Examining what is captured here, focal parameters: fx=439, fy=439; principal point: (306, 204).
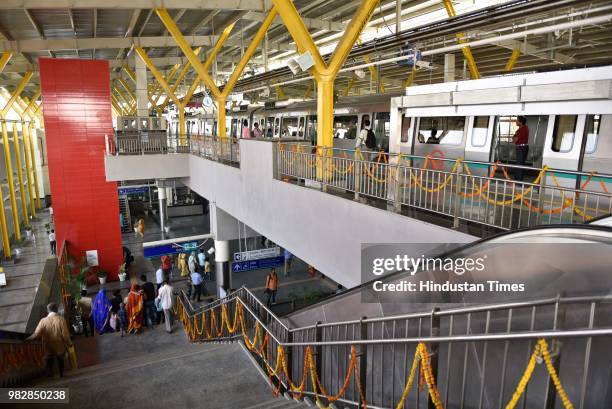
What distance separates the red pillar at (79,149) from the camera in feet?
65.8

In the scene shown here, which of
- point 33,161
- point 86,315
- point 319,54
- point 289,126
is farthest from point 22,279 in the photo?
point 33,161

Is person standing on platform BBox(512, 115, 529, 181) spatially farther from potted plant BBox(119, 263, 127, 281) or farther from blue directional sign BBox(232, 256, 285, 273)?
potted plant BBox(119, 263, 127, 281)

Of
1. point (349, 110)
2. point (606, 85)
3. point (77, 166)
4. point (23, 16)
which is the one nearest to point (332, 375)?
point (606, 85)

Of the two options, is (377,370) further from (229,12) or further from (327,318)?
(229,12)

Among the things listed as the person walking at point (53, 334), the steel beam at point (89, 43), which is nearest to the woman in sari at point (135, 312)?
the person walking at point (53, 334)

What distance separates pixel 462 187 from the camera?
8.70 meters

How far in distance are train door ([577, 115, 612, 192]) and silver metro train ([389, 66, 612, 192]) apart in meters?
0.02

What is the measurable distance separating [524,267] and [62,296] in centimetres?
1835

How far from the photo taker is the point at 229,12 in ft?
68.5

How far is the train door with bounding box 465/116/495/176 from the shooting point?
1026 centimetres

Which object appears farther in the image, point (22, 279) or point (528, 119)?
point (22, 279)

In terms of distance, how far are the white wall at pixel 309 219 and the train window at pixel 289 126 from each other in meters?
4.83

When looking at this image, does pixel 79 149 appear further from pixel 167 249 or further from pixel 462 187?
pixel 462 187

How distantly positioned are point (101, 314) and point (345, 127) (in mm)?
10822
